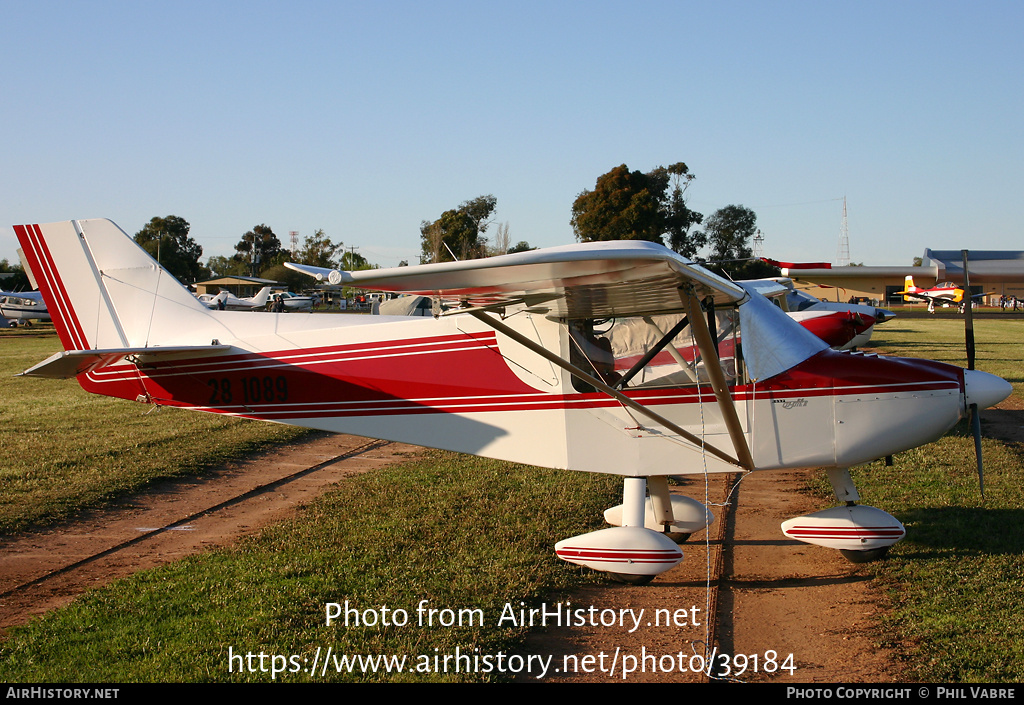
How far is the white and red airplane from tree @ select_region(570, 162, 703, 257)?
39.9 m

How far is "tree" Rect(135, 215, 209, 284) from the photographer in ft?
244

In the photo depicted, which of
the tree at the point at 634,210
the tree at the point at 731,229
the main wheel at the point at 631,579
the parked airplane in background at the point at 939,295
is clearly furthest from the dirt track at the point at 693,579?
the tree at the point at 731,229

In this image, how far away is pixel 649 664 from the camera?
13.5 ft

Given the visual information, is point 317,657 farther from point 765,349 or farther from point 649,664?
point 765,349

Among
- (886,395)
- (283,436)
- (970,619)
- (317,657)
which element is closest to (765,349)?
(886,395)

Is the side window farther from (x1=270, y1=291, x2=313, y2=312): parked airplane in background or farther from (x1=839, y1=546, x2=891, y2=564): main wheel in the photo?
(x1=270, y1=291, x2=313, y2=312): parked airplane in background

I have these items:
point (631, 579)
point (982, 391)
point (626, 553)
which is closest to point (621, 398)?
point (626, 553)

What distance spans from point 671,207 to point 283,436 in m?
41.9

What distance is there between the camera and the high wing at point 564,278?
11.7 ft

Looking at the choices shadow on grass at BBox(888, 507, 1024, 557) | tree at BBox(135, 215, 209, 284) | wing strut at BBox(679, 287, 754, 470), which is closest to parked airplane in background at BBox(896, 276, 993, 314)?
shadow on grass at BBox(888, 507, 1024, 557)

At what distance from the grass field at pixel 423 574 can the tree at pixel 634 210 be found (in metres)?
38.1

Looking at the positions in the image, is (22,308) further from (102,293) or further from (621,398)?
(621,398)

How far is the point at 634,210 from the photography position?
46000 mm
